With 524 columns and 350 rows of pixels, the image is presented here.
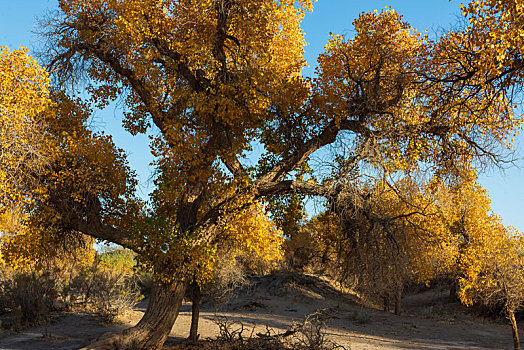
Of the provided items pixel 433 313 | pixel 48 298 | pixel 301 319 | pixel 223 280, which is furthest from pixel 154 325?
pixel 433 313

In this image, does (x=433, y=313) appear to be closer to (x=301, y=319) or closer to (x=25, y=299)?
(x=301, y=319)

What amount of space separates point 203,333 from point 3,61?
358 inches

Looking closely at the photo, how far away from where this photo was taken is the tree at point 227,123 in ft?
29.5

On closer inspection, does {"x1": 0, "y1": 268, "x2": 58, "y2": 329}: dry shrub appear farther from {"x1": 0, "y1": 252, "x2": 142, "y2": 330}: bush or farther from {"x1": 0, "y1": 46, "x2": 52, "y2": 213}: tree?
{"x1": 0, "y1": 46, "x2": 52, "y2": 213}: tree

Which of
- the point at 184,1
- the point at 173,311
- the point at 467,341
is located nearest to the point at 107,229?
the point at 173,311

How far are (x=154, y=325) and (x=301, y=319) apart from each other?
8.67 metres

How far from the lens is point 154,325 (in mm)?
8945

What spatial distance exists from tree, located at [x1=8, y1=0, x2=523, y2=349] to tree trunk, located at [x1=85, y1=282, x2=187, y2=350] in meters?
0.03

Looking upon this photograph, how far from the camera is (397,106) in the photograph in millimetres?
9836

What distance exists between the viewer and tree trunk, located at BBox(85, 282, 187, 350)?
873 centimetres

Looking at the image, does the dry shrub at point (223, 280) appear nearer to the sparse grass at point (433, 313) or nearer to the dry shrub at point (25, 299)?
the dry shrub at point (25, 299)

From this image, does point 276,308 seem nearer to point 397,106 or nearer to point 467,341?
point 467,341

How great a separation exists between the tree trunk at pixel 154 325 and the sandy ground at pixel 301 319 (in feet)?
5.00

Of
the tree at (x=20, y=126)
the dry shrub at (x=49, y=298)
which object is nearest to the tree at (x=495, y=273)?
the dry shrub at (x=49, y=298)
